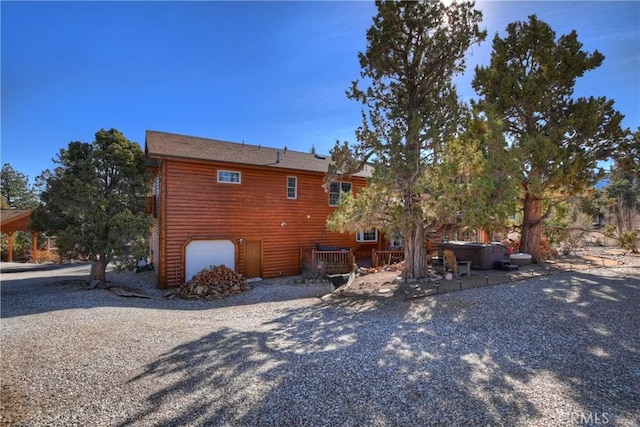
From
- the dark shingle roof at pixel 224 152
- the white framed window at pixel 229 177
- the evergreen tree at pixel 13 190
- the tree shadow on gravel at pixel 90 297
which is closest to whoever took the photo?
the tree shadow on gravel at pixel 90 297

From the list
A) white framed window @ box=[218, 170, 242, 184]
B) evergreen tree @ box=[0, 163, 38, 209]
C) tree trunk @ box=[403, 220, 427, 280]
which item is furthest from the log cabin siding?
evergreen tree @ box=[0, 163, 38, 209]

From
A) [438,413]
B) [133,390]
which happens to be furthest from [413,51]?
[133,390]

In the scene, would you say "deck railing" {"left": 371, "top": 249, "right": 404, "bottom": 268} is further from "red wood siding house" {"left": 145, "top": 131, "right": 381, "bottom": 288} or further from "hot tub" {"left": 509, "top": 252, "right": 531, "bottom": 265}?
"hot tub" {"left": 509, "top": 252, "right": 531, "bottom": 265}

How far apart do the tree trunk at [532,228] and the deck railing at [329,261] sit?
792cm

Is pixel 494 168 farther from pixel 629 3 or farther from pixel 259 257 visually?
pixel 259 257

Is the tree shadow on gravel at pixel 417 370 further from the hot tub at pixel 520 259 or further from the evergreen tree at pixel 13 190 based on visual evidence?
the evergreen tree at pixel 13 190

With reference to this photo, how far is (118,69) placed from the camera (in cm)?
1218

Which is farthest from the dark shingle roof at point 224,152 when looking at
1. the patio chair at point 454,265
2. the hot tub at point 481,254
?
the patio chair at point 454,265

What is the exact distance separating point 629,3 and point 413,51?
24.1ft

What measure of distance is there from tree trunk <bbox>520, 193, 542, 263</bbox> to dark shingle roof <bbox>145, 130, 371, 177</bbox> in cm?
818

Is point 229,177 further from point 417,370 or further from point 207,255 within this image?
point 417,370

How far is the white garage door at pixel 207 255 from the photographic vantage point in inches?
519

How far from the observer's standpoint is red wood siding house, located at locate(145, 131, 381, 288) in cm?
1277

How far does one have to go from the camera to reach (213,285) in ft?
39.3
